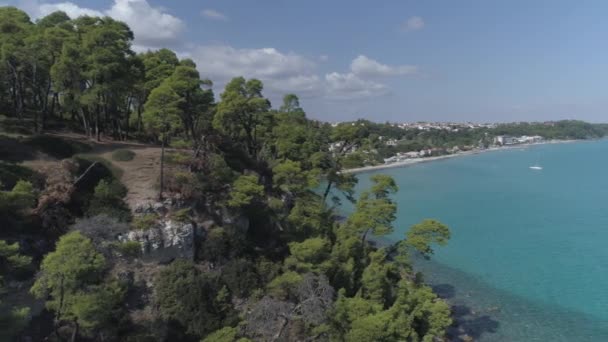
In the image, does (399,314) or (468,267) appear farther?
(468,267)

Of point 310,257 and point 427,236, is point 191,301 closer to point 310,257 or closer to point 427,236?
point 310,257

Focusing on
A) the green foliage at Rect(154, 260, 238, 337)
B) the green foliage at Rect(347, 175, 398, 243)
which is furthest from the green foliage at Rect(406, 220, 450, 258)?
the green foliage at Rect(154, 260, 238, 337)

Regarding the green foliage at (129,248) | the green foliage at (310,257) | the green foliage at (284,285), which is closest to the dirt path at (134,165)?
the green foliage at (129,248)

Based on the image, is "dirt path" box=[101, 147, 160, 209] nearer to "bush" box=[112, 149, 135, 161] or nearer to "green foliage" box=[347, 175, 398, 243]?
"bush" box=[112, 149, 135, 161]

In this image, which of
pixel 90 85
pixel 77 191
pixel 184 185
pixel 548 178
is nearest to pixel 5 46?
pixel 90 85

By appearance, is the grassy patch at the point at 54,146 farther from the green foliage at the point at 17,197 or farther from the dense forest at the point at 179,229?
the green foliage at the point at 17,197

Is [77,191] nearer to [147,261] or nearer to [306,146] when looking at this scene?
[147,261]
